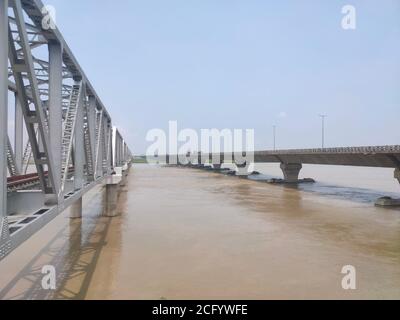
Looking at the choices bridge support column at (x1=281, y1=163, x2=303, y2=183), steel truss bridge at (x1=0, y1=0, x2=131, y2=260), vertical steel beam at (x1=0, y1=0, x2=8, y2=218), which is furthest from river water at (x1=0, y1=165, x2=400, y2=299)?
bridge support column at (x1=281, y1=163, x2=303, y2=183)

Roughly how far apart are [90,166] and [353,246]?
15.5 metres

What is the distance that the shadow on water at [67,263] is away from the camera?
13615mm

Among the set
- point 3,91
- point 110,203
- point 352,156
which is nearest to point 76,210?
point 110,203

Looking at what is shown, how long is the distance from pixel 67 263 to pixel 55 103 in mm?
9180

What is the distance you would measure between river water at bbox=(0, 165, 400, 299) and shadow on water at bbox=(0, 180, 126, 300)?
0.13 feet

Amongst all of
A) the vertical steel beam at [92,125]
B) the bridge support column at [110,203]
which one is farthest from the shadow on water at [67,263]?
the vertical steel beam at [92,125]

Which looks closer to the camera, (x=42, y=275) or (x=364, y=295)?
(x=364, y=295)

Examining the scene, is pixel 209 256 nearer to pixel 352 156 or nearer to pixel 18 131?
pixel 18 131

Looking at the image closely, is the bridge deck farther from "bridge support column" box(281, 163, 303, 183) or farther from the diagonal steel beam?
the diagonal steel beam

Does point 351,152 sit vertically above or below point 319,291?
above
